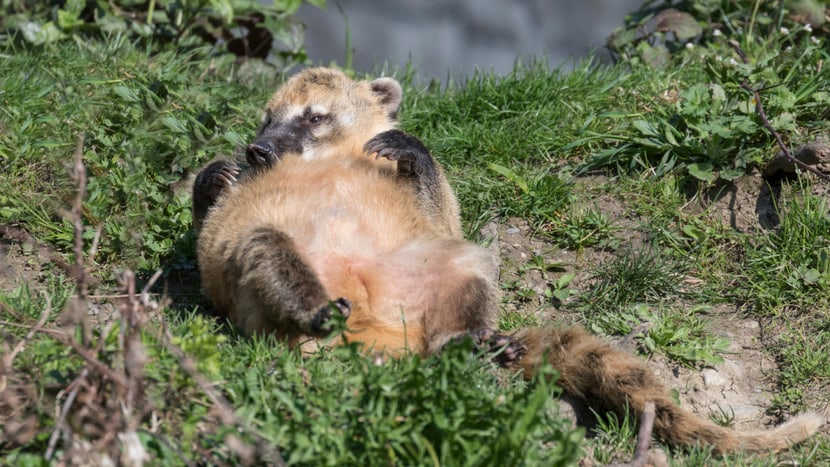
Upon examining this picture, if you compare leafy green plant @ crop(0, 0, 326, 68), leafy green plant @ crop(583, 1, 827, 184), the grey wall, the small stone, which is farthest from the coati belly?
the grey wall

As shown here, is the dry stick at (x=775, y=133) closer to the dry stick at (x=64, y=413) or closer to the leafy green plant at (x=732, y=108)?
the leafy green plant at (x=732, y=108)

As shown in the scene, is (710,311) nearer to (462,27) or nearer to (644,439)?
(644,439)

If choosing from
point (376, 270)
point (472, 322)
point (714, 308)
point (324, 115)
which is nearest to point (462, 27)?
point (324, 115)

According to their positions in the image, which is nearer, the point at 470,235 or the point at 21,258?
the point at 21,258

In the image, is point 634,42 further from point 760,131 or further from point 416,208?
point 416,208

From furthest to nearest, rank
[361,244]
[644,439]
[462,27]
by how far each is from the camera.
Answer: [462,27], [361,244], [644,439]

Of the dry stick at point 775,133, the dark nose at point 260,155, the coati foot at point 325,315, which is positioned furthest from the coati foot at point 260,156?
the dry stick at point 775,133

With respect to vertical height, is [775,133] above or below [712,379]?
above
